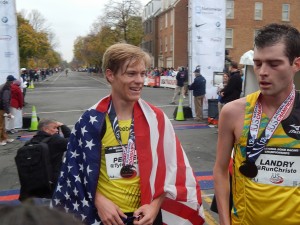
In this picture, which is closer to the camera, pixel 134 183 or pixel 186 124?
pixel 134 183

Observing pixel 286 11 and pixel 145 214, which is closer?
pixel 145 214

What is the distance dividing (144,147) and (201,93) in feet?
32.7

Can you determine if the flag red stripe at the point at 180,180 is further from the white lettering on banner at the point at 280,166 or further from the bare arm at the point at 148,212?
the white lettering on banner at the point at 280,166

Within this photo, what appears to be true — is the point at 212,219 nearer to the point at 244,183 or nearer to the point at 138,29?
the point at 244,183

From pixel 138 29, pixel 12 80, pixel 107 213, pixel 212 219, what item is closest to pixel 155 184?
pixel 107 213

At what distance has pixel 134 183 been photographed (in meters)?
2.07

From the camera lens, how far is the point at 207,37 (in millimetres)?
11883

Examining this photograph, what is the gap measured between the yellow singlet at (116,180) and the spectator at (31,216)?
1290 mm

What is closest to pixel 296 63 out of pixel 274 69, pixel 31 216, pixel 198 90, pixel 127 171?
pixel 274 69

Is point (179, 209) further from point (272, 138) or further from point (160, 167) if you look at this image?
point (272, 138)

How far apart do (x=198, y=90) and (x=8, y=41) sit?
6286mm

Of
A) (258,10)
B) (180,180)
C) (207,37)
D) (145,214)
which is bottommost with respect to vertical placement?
(145,214)

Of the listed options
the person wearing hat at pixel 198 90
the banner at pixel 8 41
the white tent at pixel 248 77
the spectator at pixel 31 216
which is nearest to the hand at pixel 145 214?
the spectator at pixel 31 216

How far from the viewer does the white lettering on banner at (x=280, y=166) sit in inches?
64.6
